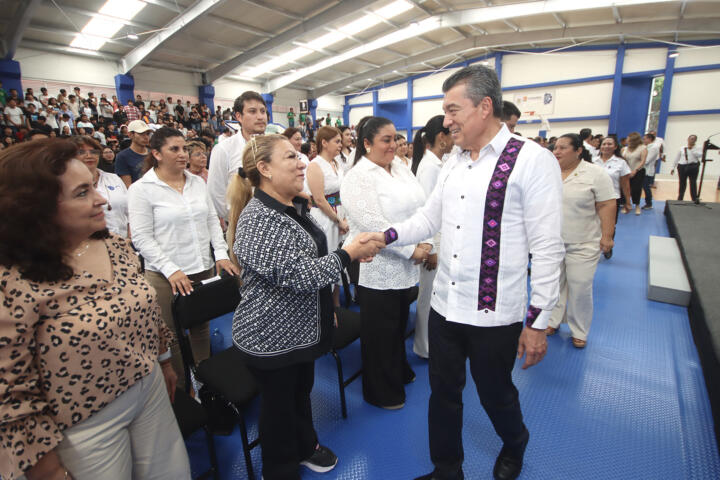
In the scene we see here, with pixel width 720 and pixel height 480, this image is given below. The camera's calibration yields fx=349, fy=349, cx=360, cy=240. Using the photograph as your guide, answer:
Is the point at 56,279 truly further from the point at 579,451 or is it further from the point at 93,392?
the point at 579,451

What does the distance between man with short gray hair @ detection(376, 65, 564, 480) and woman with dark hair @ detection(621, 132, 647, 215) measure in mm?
7264

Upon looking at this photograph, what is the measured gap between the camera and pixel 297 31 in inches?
434

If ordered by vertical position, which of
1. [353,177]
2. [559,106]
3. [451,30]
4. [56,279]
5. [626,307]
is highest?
[451,30]

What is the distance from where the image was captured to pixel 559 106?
46.7 ft

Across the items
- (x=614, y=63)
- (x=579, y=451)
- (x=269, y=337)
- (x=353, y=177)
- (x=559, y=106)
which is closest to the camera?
(x=269, y=337)

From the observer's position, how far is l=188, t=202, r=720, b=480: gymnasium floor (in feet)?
→ 5.82

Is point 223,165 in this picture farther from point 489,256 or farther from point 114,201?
point 489,256

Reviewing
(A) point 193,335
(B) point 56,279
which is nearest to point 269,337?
(B) point 56,279

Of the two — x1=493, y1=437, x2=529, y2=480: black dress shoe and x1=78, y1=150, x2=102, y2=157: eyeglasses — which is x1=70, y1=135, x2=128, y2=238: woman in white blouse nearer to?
x1=78, y1=150, x2=102, y2=157: eyeglasses

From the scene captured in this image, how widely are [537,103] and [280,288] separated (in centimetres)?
1647

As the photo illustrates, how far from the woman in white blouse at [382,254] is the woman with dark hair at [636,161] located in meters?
7.00

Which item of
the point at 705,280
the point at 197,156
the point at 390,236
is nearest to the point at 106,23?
the point at 197,156

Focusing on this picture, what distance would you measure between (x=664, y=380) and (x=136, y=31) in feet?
44.3

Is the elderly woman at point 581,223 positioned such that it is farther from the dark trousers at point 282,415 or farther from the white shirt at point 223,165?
the white shirt at point 223,165
